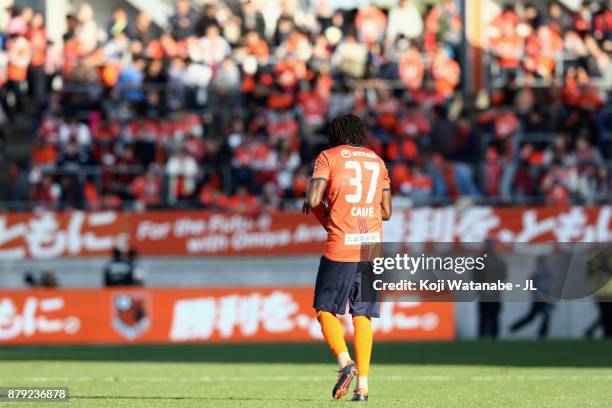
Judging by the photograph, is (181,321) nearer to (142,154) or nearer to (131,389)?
(142,154)

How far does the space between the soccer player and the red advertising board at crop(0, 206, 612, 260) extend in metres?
13.8

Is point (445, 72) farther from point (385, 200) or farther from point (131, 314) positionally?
point (385, 200)

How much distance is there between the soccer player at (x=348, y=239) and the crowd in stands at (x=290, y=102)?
14575mm

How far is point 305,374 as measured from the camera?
14.4 m

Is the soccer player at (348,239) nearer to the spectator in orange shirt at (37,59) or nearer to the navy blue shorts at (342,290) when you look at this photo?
the navy blue shorts at (342,290)

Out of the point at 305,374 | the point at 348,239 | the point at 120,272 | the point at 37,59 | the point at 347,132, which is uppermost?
the point at 37,59

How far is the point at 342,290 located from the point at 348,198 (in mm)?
655

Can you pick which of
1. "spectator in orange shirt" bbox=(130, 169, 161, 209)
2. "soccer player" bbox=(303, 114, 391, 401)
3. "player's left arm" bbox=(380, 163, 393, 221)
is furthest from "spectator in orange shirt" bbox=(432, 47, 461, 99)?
"soccer player" bbox=(303, 114, 391, 401)

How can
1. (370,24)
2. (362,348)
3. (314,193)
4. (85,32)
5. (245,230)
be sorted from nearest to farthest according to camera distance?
(314,193), (362,348), (245,230), (85,32), (370,24)

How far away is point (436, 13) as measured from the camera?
94.5 feet

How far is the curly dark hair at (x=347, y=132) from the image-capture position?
9805 mm

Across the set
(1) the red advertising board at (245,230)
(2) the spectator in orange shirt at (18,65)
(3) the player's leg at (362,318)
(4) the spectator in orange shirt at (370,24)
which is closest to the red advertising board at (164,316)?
(1) the red advertising board at (245,230)

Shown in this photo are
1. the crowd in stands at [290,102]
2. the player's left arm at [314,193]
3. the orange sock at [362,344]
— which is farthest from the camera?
the crowd in stands at [290,102]

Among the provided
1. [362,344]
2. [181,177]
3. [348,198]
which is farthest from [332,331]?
[181,177]
